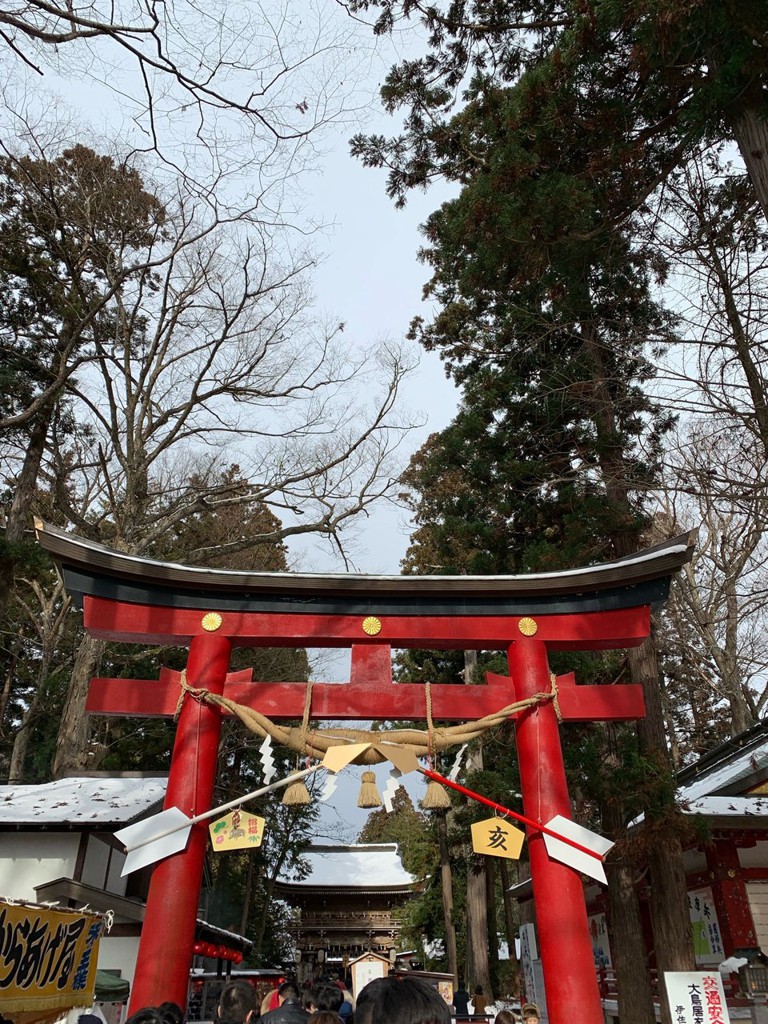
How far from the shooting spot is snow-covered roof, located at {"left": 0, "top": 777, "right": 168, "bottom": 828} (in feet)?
36.8

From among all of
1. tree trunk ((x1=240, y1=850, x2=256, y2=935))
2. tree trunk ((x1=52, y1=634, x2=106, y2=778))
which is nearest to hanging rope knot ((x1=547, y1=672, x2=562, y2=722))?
tree trunk ((x1=52, y1=634, x2=106, y2=778))

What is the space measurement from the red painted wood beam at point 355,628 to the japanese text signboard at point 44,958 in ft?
8.81

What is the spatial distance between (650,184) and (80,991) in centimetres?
905

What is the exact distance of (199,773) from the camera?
6539mm

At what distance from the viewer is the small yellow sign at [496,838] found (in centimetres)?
645

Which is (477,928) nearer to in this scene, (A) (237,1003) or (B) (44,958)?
(B) (44,958)

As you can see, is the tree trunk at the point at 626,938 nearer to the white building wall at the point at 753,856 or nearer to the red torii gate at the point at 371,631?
the white building wall at the point at 753,856

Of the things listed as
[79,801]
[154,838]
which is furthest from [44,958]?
[79,801]

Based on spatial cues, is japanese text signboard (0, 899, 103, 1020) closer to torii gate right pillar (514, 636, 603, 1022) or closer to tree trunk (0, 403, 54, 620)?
torii gate right pillar (514, 636, 603, 1022)

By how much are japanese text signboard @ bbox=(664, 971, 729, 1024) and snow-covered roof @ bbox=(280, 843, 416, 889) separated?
81.8 ft

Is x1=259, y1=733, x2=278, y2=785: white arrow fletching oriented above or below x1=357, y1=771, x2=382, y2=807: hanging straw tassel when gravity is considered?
above

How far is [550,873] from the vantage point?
21.0 ft

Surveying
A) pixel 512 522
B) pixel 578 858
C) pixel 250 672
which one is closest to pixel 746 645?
pixel 512 522

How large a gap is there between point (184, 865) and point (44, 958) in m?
1.82
